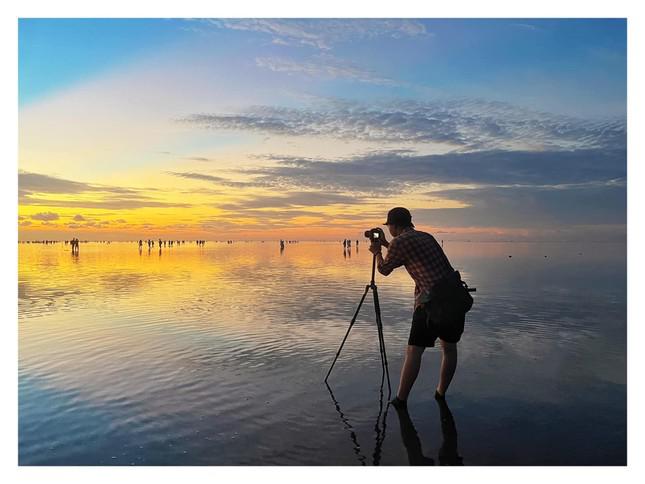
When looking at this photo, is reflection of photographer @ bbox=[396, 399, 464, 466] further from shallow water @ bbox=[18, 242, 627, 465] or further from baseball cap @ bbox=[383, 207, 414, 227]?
baseball cap @ bbox=[383, 207, 414, 227]

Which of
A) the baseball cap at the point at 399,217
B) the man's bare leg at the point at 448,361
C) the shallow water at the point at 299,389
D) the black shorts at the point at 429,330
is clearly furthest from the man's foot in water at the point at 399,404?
the baseball cap at the point at 399,217

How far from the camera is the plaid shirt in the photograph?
5.89m

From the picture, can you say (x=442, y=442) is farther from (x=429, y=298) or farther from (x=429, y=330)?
(x=429, y=298)

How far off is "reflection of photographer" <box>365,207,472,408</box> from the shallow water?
1.71 feet

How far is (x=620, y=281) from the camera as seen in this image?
21.9m

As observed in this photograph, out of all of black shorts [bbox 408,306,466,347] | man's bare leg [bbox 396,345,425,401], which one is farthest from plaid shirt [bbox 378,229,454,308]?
man's bare leg [bbox 396,345,425,401]

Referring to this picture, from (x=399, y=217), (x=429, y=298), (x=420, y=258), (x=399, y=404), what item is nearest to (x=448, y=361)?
(x=399, y=404)

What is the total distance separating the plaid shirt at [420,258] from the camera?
5.89 m

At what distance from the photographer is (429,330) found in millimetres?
5922

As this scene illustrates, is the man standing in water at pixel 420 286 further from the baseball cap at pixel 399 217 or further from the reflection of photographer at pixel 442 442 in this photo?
the reflection of photographer at pixel 442 442

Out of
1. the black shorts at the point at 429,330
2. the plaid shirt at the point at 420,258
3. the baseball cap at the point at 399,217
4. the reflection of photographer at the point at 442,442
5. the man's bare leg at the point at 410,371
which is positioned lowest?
the reflection of photographer at the point at 442,442

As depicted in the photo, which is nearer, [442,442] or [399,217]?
[442,442]

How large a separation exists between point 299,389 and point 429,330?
1990 mm

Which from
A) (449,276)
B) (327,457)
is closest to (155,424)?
(327,457)
